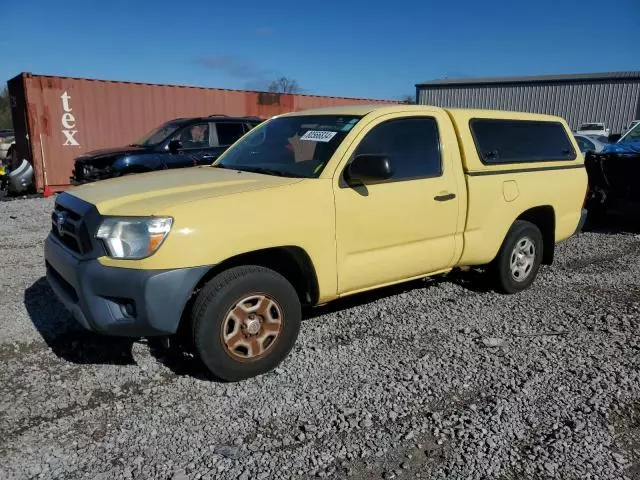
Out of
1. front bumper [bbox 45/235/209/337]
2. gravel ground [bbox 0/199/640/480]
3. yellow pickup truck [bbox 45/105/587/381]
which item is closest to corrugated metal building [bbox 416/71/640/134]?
yellow pickup truck [bbox 45/105/587/381]

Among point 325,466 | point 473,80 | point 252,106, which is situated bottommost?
point 325,466

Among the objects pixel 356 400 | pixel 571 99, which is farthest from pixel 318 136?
pixel 571 99

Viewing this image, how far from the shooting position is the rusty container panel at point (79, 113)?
13.2m

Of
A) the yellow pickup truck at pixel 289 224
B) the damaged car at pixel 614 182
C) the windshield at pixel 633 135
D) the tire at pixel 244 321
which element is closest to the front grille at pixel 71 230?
the yellow pickup truck at pixel 289 224

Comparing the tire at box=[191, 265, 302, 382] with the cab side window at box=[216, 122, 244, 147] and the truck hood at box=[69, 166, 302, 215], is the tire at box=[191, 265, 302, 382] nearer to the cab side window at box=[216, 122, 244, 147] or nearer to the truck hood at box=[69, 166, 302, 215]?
the truck hood at box=[69, 166, 302, 215]

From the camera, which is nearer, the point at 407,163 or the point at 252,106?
the point at 407,163

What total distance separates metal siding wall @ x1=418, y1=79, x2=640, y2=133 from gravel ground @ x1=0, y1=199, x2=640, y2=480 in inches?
1287

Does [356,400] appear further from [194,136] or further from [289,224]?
[194,136]

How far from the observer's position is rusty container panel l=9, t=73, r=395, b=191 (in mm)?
13188

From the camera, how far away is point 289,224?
3346mm

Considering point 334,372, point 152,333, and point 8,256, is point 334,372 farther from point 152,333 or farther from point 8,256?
point 8,256

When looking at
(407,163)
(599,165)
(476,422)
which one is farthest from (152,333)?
(599,165)

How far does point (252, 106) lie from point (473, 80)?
30.0 meters

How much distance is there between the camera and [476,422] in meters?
2.97
